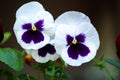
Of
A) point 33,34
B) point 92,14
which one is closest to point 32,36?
point 33,34

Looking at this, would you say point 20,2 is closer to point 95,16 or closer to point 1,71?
point 95,16

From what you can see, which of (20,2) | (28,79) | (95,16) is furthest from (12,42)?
(28,79)

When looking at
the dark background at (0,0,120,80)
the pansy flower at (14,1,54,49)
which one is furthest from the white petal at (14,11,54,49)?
the dark background at (0,0,120,80)

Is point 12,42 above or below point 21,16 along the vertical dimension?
below

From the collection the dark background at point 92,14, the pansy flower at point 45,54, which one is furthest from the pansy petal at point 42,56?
the dark background at point 92,14

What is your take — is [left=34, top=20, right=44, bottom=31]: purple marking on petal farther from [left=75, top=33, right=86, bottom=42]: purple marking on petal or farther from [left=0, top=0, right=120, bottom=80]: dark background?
[left=0, top=0, right=120, bottom=80]: dark background

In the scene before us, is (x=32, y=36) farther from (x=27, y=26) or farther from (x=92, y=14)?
(x=92, y=14)

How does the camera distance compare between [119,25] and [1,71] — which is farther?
[119,25]
